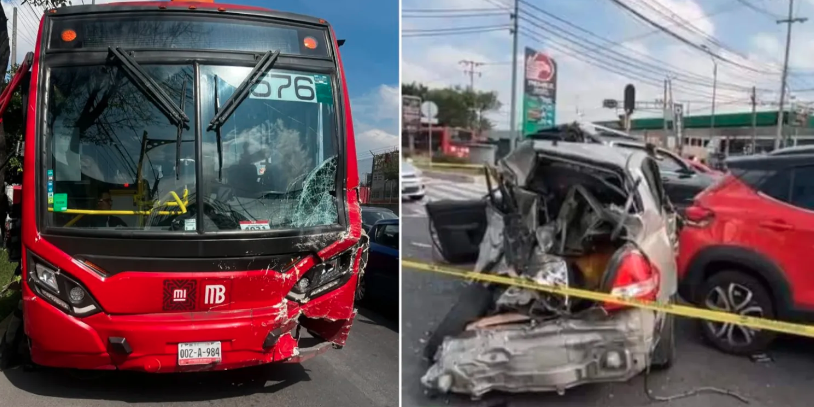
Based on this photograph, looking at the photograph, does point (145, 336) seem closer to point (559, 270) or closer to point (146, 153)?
point (146, 153)

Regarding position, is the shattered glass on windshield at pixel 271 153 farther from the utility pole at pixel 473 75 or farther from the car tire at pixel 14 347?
the car tire at pixel 14 347

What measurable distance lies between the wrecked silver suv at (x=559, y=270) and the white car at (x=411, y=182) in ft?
1.09

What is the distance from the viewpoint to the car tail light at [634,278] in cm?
407

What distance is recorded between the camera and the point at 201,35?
432cm

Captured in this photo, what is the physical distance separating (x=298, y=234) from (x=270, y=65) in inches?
47.2

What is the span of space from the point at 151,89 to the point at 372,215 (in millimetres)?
3994

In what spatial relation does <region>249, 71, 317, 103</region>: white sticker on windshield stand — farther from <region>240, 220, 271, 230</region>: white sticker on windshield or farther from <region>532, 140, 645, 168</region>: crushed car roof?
<region>532, 140, 645, 168</region>: crushed car roof

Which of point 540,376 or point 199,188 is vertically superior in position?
point 199,188

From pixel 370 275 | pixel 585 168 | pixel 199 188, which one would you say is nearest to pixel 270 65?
pixel 199 188

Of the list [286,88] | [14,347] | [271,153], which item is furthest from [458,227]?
[14,347]

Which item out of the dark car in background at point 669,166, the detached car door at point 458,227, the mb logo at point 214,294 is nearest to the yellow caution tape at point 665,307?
the detached car door at point 458,227

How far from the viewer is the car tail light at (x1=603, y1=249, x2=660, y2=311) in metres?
4.07

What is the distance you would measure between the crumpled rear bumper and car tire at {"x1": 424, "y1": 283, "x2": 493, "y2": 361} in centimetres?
16

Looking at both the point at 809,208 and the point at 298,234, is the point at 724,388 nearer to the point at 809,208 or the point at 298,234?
the point at 809,208
